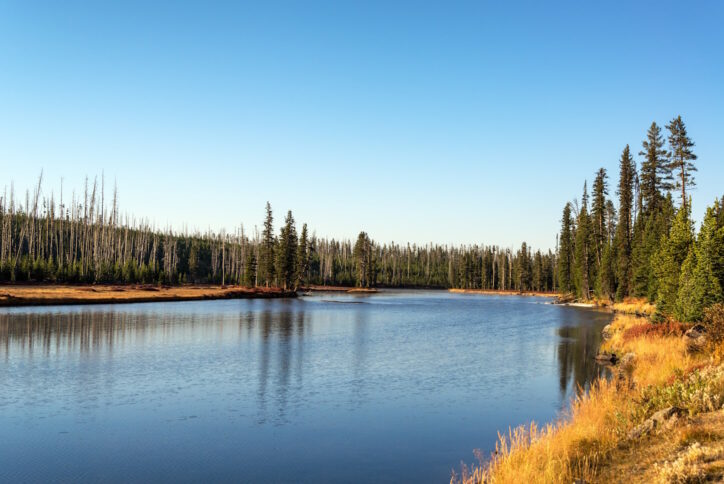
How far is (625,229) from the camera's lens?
253ft

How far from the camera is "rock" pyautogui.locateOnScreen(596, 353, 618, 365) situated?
2816cm

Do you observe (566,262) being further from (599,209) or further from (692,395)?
(692,395)

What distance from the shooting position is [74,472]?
1193 cm

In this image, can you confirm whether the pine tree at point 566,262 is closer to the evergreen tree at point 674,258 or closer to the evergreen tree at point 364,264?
the evergreen tree at point 364,264

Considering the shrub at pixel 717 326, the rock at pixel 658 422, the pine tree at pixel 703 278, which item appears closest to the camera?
the rock at pixel 658 422

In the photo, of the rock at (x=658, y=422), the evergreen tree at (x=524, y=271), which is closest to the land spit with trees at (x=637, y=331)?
the rock at (x=658, y=422)

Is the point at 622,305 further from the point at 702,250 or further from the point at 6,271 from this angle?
the point at 6,271

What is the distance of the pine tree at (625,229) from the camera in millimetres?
73188

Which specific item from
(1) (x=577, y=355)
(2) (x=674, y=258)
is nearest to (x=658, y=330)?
(1) (x=577, y=355)

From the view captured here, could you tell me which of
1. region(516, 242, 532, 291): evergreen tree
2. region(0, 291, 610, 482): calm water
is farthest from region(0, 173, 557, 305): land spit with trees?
region(0, 291, 610, 482): calm water

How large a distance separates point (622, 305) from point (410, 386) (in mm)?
57068

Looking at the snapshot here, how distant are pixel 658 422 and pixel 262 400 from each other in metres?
12.7

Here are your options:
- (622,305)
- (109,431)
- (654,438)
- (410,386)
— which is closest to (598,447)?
(654,438)

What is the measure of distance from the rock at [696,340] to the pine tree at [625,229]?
179 feet
